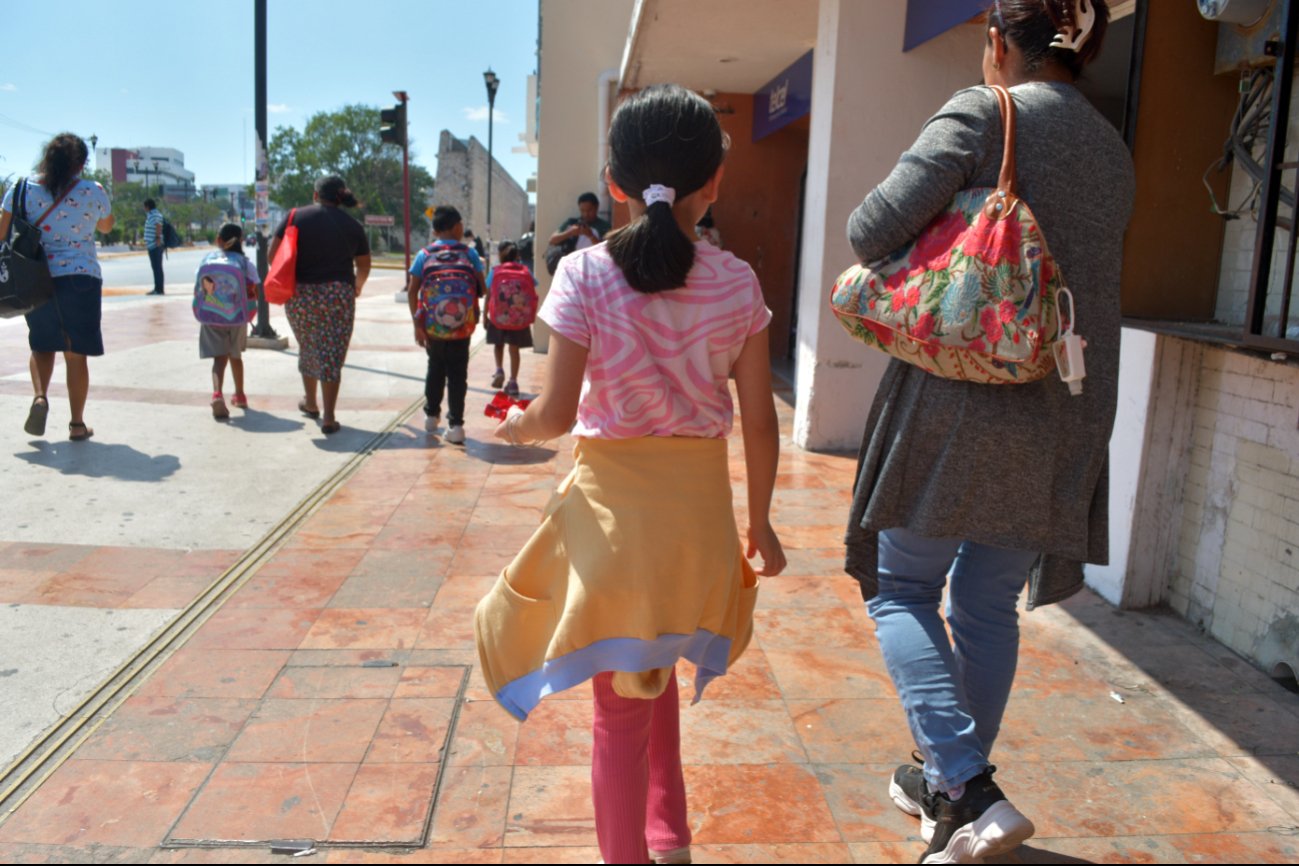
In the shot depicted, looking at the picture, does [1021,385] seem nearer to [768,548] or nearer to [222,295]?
A: [768,548]

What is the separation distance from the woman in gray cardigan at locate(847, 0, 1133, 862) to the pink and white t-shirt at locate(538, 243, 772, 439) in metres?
0.40

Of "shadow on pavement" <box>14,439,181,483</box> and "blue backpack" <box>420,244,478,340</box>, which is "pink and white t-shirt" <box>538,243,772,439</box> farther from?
"blue backpack" <box>420,244,478,340</box>

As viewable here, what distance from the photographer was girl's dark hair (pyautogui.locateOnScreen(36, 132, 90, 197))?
255 inches

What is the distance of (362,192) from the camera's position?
89125 mm

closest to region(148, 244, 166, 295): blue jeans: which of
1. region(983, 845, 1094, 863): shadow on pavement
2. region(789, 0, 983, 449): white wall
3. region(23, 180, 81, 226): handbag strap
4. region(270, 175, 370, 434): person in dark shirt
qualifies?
region(270, 175, 370, 434): person in dark shirt

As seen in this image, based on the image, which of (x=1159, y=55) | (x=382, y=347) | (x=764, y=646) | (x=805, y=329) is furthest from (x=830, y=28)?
(x=382, y=347)

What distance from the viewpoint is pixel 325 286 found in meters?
7.31

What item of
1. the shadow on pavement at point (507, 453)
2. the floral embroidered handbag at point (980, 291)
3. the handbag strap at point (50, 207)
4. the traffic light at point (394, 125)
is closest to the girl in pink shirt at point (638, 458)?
the floral embroidered handbag at point (980, 291)

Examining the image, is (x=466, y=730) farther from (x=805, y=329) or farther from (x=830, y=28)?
(x=830, y=28)

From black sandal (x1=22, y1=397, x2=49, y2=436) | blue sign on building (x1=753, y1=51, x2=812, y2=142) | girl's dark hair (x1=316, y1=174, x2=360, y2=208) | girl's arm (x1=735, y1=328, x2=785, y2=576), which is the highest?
blue sign on building (x1=753, y1=51, x2=812, y2=142)

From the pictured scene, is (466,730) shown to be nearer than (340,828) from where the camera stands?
No

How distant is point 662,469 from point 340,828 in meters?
1.30

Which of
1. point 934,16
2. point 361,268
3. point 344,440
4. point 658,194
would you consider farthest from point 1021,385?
point 361,268

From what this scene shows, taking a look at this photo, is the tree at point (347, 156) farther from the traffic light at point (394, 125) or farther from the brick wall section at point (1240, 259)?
the brick wall section at point (1240, 259)
